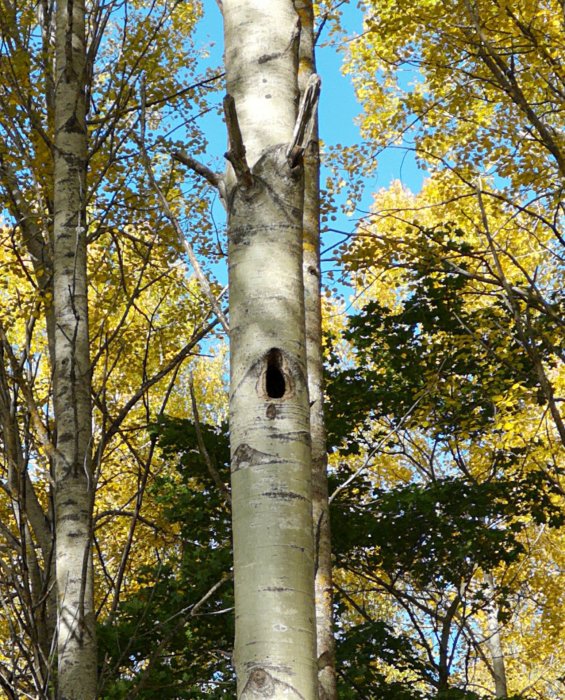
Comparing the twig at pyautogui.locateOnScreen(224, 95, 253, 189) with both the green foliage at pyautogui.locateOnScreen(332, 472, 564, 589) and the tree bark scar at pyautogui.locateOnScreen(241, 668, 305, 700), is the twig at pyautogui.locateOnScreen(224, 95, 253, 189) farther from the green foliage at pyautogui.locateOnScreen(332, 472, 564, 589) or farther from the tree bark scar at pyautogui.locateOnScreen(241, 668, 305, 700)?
the green foliage at pyautogui.locateOnScreen(332, 472, 564, 589)

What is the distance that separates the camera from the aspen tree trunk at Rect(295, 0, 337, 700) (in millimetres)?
3000

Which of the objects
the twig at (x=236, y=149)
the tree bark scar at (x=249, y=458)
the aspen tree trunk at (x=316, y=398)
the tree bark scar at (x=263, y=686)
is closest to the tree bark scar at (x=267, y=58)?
the twig at (x=236, y=149)

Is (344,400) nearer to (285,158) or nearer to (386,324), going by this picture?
(386,324)

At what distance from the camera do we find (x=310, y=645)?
1.36 m

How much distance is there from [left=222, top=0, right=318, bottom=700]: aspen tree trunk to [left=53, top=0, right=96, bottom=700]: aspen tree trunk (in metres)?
1.44

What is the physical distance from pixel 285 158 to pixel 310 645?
2.99 ft

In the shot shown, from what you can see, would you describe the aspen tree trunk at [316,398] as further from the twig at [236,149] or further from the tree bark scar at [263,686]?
the tree bark scar at [263,686]

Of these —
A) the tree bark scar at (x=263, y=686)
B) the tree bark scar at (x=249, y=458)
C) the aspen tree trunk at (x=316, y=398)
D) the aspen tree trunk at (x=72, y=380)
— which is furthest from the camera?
the aspen tree trunk at (x=72, y=380)

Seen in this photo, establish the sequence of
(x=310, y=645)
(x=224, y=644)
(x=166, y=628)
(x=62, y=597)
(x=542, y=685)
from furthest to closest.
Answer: (x=542, y=685) < (x=224, y=644) < (x=166, y=628) < (x=62, y=597) < (x=310, y=645)

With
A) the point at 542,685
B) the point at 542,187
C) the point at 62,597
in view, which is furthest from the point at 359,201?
the point at 542,685

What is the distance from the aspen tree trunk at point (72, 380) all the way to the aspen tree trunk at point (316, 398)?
0.85 m

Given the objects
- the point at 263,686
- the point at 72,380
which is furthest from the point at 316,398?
the point at 263,686

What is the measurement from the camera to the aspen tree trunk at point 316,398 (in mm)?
3000

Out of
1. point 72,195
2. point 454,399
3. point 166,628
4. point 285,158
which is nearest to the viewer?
point 285,158
